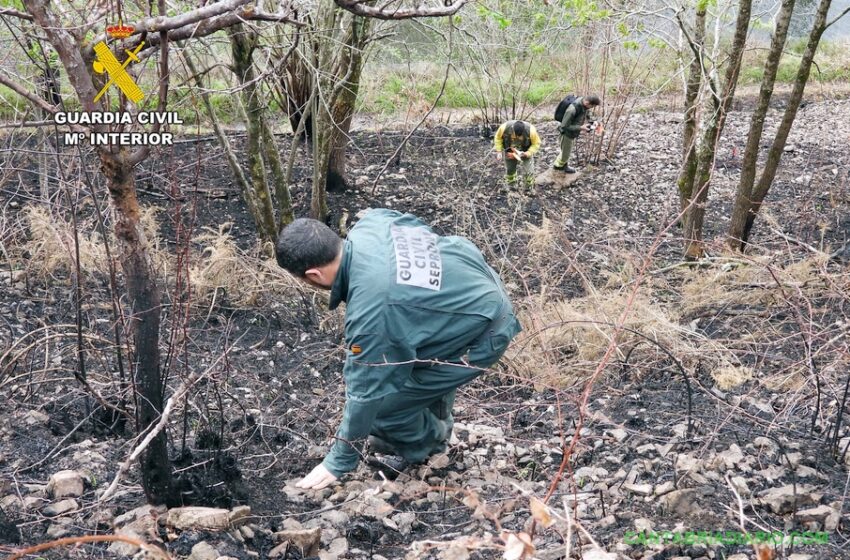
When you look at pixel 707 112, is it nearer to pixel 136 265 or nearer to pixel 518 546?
pixel 136 265

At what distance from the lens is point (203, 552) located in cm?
269

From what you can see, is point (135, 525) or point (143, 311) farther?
point (135, 525)

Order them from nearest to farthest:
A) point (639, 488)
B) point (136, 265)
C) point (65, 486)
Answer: point (136, 265) < point (65, 486) < point (639, 488)

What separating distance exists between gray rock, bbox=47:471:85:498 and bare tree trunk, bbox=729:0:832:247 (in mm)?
4830

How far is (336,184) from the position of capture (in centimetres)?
855

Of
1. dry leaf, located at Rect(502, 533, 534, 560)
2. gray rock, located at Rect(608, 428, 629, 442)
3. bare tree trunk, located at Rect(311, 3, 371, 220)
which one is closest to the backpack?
bare tree trunk, located at Rect(311, 3, 371, 220)

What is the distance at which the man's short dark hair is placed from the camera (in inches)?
115

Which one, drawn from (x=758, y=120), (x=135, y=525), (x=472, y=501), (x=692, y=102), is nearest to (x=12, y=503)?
(x=135, y=525)

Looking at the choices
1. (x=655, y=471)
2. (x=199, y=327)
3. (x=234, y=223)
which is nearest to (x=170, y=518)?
(x=655, y=471)

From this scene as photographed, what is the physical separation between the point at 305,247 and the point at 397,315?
43 cm

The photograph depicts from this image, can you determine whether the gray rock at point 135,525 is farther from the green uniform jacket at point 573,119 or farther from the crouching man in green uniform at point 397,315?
the green uniform jacket at point 573,119

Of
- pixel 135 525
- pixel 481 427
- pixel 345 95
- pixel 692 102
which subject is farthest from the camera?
pixel 345 95

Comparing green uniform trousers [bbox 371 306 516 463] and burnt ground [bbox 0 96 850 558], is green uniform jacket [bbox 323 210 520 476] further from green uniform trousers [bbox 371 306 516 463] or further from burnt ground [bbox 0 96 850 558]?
burnt ground [bbox 0 96 850 558]

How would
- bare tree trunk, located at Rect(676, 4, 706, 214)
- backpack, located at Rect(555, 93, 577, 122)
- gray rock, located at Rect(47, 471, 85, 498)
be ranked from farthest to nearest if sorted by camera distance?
backpack, located at Rect(555, 93, 577, 122) → bare tree trunk, located at Rect(676, 4, 706, 214) → gray rock, located at Rect(47, 471, 85, 498)
